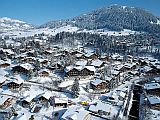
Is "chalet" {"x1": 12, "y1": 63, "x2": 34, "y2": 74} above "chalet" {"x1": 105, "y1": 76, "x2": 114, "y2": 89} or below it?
above

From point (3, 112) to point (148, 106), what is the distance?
3889 centimetres

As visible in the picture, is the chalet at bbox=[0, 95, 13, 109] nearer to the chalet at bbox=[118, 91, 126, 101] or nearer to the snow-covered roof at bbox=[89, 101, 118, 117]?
the snow-covered roof at bbox=[89, 101, 118, 117]

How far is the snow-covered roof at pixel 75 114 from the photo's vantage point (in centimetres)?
5697

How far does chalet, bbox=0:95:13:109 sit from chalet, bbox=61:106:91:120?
17641 millimetres

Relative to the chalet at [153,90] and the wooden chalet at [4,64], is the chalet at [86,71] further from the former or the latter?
the wooden chalet at [4,64]

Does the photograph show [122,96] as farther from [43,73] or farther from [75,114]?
[43,73]

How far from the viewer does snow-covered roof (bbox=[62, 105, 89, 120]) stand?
2243 inches

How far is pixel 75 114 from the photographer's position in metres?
58.1

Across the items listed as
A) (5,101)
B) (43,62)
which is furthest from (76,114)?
(43,62)

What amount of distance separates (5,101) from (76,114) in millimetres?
20769

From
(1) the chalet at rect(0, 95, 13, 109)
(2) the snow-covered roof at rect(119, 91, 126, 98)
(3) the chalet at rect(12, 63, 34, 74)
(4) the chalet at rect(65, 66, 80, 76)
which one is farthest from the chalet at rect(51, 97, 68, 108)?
(3) the chalet at rect(12, 63, 34, 74)

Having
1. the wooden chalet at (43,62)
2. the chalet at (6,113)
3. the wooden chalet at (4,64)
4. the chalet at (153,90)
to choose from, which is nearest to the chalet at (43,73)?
the wooden chalet at (43,62)

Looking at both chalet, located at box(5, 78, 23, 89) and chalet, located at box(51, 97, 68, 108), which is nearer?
chalet, located at box(51, 97, 68, 108)

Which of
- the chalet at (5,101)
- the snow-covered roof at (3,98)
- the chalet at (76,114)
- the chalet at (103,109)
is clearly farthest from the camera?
the snow-covered roof at (3,98)
